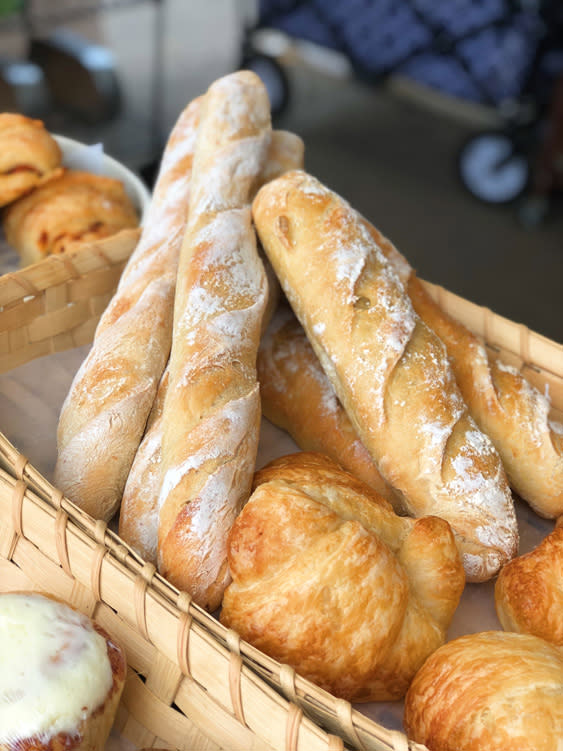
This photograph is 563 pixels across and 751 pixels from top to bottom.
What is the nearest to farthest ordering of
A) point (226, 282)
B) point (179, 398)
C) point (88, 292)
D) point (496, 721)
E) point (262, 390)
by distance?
1. point (496, 721)
2. point (179, 398)
3. point (226, 282)
4. point (262, 390)
5. point (88, 292)

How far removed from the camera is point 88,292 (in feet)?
4.54

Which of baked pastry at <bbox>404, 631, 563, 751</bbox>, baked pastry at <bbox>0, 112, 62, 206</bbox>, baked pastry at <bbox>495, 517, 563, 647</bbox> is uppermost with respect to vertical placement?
baked pastry at <bbox>0, 112, 62, 206</bbox>

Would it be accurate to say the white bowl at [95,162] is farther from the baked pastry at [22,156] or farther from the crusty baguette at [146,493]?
the crusty baguette at [146,493]

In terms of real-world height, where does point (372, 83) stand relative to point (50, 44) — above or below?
below

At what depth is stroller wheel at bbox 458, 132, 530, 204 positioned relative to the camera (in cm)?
341

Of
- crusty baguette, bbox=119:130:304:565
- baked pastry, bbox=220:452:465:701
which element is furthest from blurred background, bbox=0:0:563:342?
baked pastry, bbox=220:452:465:701

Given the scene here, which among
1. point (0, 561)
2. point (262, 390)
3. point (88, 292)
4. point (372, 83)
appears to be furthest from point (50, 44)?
point (0, 561)

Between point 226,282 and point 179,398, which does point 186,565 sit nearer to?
point 179,398

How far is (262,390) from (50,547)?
48 cm

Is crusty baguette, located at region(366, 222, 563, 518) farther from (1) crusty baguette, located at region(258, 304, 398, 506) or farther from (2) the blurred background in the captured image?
(2) the blurred background

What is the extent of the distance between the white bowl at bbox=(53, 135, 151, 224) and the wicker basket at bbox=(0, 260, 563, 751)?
0.86m

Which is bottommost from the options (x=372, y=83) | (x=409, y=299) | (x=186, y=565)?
(x=372, y=83)

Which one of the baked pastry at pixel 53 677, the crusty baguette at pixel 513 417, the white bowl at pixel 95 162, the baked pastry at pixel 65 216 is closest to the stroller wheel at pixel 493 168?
the white bowl at pixel 95 162

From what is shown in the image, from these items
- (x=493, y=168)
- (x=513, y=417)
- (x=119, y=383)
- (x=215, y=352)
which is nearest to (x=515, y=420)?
(x=513, y=417)
